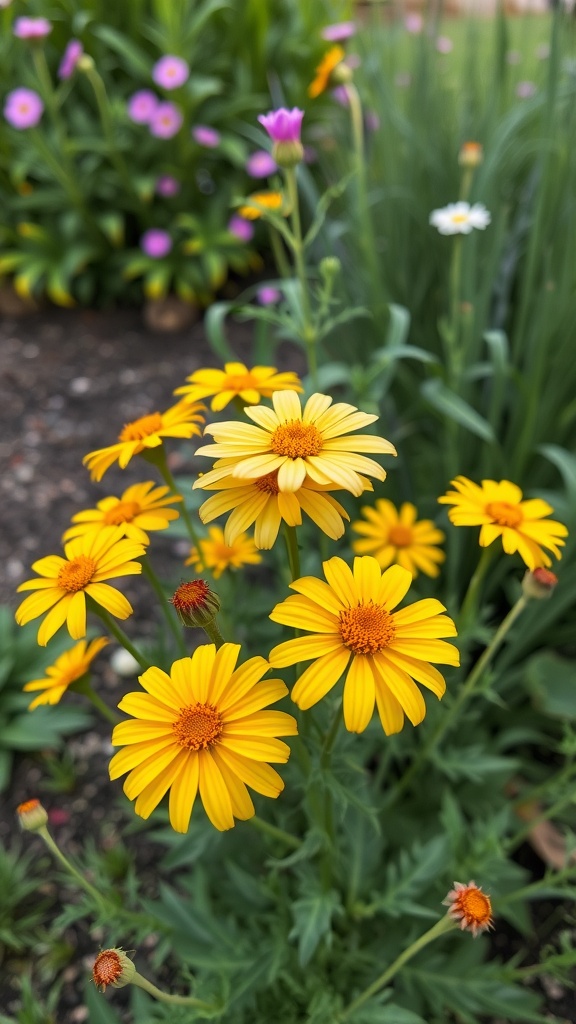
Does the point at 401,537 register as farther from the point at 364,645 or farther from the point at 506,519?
the point at 364,645

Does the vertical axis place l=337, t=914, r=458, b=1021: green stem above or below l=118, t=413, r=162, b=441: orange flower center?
below

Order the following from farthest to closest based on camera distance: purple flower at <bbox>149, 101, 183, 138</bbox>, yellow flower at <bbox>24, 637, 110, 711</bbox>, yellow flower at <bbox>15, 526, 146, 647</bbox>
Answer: purple flower at <bbox>149, 101, 183, 138</bbox>
yellow flower at <bbox>24, 637, 110, 711</bbox>
yellow flower at <bbox>15, 526, 146, 647</bbox>

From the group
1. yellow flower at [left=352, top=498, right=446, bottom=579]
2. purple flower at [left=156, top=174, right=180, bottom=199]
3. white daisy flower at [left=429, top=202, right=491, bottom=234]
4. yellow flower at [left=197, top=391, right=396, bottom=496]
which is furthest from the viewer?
purple flower at [left=156, top=174, right=180, bottom=199]

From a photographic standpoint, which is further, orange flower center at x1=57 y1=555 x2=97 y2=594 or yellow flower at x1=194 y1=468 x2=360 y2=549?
orange flower center at x1=57 y1=555 x2=97 y2=594

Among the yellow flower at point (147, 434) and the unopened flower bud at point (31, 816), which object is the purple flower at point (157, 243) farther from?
the unopened flower bud at point (31, 816)

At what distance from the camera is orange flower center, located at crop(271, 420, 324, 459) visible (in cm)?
67

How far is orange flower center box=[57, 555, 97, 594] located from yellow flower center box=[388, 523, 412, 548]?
0.64m

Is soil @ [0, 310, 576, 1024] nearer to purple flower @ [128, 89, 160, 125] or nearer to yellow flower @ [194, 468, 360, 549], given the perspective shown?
purple flower @ [128, 89, 160, 125]

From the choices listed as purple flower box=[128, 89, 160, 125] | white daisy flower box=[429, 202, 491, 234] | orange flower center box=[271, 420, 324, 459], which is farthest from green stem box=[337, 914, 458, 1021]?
purple flower box=[128, 89, 160, 125]

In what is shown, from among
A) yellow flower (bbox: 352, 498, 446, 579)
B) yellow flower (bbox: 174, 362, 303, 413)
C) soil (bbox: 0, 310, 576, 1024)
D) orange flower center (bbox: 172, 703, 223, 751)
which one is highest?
yellow flower (bbox: 174, 362, 303, 413)

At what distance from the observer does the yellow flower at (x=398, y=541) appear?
1257mm

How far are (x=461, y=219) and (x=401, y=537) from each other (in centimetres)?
69

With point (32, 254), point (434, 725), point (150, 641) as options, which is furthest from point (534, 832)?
point (32, 254)

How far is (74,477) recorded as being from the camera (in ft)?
7.31
